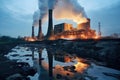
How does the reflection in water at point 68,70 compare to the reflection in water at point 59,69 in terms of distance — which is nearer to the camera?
the reflection in water at point 68,70

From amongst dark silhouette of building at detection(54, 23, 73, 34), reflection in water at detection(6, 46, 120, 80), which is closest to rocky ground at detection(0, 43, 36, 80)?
reflection in water at detection(6, 46, 120, 80)

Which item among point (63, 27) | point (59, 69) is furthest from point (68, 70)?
point (63, 27)

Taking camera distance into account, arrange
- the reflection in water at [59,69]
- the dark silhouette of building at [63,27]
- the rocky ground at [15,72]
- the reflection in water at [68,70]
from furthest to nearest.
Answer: the dark silhouette of building at [63,27] → the reflection in water at [59,69] → the reflection in water at [68,70] → the rocky ground at [15,72]

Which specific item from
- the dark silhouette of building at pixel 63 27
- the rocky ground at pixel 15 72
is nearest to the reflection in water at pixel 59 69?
the rocky ground at pixel 15 72

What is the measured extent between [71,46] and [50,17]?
878 inches

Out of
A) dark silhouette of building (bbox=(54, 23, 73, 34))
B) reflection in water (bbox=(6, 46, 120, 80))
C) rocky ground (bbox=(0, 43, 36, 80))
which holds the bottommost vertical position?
reflection in water (bbox=(6, 46, 120, 80))

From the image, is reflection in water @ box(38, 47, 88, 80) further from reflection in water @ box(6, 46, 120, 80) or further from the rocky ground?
the rocky ground

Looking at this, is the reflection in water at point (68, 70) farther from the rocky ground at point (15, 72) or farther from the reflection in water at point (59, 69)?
the rocky ground at point (15, 72)

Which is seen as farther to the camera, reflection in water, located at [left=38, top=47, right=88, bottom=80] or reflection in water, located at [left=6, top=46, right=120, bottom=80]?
reflection in water, located at [left=38, top=47, right=88, bottom=80]

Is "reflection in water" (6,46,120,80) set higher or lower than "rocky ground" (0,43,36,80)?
lower

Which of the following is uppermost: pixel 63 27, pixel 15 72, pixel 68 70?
pixel 63 27

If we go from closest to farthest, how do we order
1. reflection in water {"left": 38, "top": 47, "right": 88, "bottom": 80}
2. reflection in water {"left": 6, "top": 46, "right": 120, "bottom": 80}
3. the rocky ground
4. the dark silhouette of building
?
the rocky ground, reflection in water {"left": 6, "top": 46, "right": 120, "bottom": 80}, reflection in water {"left": 38, "top": 47, "right": 88, "bottom": 80}, the dark silhouette of building

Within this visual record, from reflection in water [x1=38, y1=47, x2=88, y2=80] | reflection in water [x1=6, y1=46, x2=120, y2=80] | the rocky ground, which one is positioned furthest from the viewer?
reflection in water [x1=38, y1=47, x2=88, y2=80]

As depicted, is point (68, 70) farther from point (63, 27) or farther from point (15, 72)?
point (63, 27)
